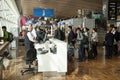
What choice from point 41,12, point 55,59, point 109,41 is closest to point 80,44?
point 109,41

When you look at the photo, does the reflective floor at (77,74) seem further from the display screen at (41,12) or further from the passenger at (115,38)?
the display screen at (41,12)

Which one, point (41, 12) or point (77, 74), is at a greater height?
point (41, 12)

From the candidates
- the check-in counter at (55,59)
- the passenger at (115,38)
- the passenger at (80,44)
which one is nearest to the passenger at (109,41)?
the passenger at (115,38)

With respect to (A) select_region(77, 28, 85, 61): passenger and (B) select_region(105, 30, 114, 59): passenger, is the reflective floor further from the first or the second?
(B) select_region(105, 30, 114, 59): passenger

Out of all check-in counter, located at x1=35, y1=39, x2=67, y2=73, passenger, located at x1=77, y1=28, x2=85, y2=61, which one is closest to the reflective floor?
check-in counter, located at x1=35, y1=39, x2=67, y2=73

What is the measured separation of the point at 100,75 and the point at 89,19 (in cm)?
932

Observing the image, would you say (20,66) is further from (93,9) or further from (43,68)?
(93,9)

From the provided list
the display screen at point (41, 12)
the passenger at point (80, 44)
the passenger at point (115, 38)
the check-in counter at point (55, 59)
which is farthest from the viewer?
the display screen at point (41, 12)

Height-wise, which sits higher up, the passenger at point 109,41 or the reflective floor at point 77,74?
the passenger at point 109,41

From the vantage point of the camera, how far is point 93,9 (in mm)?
19094

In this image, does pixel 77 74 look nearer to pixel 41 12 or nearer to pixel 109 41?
pixel 109 41

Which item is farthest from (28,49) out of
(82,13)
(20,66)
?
(82,13)

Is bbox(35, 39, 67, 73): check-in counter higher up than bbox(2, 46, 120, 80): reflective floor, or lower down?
higher up

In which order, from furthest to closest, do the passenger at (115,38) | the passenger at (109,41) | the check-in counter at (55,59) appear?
1. the passenger at (115,38)
2. the passenger at (109,41)
3. the check-in counter at (55,59)
